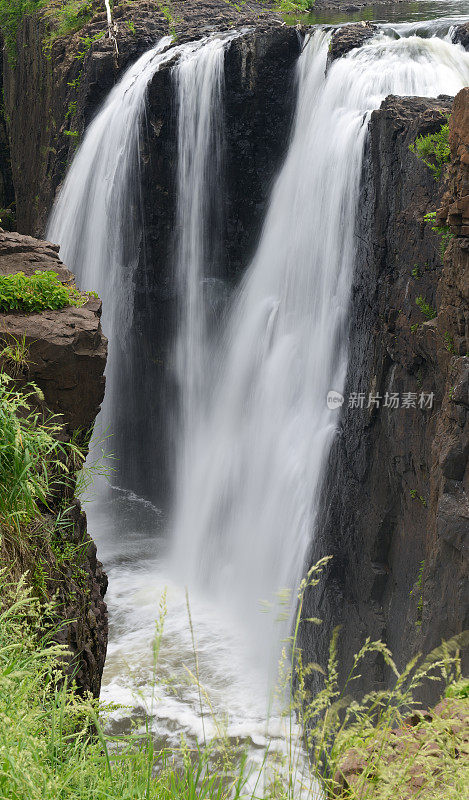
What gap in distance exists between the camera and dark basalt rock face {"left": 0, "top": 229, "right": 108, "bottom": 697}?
4.64m

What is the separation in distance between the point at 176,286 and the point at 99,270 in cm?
140

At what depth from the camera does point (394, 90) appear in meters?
8.70

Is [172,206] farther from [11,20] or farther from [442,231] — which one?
[11,20]

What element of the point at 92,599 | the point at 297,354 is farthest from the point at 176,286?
the point at 92,599

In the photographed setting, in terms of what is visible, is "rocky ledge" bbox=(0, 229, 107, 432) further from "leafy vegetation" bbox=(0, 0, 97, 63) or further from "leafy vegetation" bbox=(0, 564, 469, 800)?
"leafy vegetation" bbox=(0, 0, 97, 63)

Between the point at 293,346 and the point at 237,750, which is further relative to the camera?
the point at 293,346

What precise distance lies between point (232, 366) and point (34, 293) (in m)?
5.67

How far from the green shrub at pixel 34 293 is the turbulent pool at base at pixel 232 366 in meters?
3.62

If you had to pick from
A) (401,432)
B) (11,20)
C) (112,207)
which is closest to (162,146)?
(112,207)

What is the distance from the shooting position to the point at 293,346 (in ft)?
30.7

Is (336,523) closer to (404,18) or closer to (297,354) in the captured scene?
(297,354)

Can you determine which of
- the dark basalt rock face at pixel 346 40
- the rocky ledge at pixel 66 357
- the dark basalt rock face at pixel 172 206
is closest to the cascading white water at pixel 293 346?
the dark basalt rock face at pixel 346 40

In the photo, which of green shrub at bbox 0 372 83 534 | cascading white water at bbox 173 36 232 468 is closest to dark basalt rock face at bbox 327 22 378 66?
cascading white water at bbox 173 36 232 468

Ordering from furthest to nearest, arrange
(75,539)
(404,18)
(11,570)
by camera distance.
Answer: (404,18) → (75,539) → (11,570)
